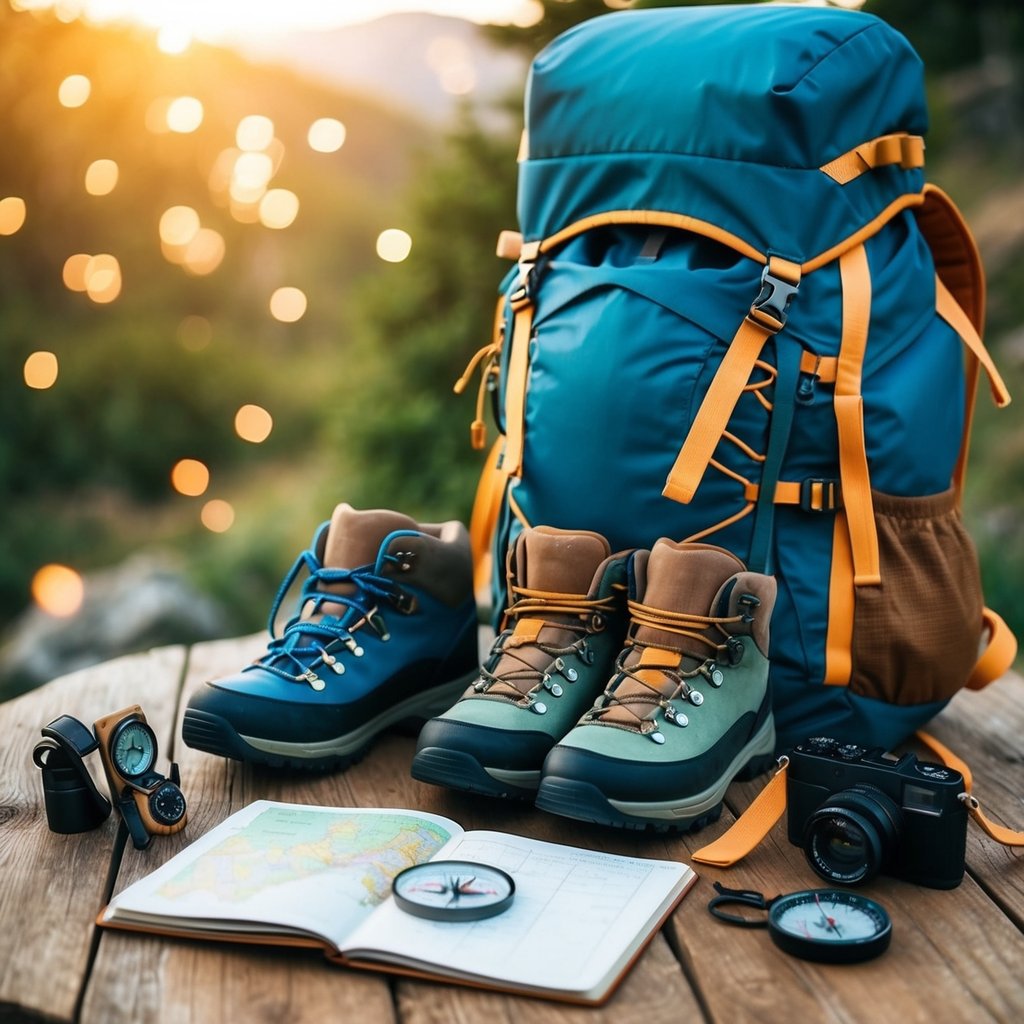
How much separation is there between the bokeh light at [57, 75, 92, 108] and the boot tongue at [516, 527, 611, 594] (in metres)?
3.61

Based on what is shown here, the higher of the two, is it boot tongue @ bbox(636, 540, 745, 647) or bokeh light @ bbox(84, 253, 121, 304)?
boot tongue @ bbox(636, 540, 745, 647)

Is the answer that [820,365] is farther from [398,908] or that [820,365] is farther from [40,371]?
[40,371]

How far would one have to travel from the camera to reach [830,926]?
1081 mm

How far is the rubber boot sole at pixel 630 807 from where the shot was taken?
4.00ft

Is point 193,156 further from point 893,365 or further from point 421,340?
point 893,365

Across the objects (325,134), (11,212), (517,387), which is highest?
(517,387)

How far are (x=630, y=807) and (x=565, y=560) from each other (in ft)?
1.10

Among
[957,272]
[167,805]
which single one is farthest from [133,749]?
[957,272]

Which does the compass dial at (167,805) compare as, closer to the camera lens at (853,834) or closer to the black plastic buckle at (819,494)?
the camera lens at (853,834)

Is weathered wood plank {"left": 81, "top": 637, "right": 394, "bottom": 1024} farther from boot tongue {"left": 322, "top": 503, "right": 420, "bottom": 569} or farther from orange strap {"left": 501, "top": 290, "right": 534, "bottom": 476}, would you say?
orange strap {"left": 501, "top": 290, "right": 534, "bottom": 476}

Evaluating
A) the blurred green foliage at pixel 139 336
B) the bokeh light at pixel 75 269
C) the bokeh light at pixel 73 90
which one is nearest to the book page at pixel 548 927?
the blurred green foliage at pixel 139 336

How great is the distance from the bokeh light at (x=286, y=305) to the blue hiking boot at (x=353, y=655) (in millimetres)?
4034

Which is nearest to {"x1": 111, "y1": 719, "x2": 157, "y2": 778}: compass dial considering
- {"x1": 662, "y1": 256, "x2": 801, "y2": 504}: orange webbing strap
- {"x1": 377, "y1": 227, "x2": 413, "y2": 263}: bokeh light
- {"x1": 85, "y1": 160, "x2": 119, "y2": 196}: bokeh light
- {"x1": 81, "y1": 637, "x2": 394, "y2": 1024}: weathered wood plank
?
{"x1": 81, "y1": 637, "x2": 394, "y2": 1024}: weathered wood plank

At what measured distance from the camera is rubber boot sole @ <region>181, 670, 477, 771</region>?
1.39 m
